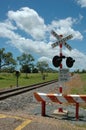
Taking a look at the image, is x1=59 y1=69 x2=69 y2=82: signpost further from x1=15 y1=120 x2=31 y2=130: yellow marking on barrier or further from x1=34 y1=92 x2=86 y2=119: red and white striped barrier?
x1=15 y1=120 x2=31 y2=130: yellow marking on barrier

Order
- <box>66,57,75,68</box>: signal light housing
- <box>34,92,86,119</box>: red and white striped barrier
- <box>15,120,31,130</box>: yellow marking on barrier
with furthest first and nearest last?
<box>66,57,75,68</box>: signal light housing, <box>34,92,86,119</box>: red and white striped barrier, <box>15,120,31,130</box>: yellow marking on barrier

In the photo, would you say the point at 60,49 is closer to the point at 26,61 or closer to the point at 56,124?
the point at 56,124

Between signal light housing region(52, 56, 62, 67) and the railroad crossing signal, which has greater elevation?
the railroad crossing signal

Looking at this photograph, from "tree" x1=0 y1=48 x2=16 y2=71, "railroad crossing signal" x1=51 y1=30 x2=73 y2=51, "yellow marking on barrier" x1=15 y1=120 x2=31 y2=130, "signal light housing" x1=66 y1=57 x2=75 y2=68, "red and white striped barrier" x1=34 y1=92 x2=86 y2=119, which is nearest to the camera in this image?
"yellow marking on barrier" x1=15 y1=120 x2=31 y2=130

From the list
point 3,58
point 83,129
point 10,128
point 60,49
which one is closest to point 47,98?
point 60,49

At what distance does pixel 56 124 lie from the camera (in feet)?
34.1

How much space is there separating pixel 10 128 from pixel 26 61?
92710 millimetres

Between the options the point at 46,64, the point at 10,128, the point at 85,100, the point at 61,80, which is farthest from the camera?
the point at 46,64

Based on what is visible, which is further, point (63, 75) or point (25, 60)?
point (25, 60)

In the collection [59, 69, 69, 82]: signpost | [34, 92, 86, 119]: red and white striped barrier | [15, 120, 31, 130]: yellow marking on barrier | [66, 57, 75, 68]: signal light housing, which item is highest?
[66, 57, 75, 68]: signal light housing

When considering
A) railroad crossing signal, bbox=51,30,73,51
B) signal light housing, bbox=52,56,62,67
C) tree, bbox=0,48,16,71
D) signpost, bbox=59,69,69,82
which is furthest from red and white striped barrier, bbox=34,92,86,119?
tree, bbox=0,48,16,71

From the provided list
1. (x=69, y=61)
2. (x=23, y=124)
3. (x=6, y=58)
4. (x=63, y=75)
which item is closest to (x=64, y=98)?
(x=63, y=75)

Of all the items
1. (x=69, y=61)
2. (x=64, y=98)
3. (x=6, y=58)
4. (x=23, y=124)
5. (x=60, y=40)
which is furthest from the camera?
(x=6, y=58)

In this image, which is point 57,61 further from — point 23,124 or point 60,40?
point 23,124
